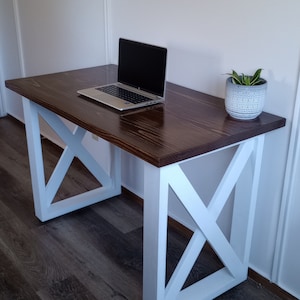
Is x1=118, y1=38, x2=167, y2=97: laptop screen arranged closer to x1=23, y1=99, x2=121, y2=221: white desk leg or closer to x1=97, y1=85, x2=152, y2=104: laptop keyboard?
x1=97, y1=85, x2=152, y2=104: laptop keyboard

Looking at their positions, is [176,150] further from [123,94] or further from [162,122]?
[123,94]

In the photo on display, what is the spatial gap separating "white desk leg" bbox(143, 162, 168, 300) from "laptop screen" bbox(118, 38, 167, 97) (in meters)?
0.54

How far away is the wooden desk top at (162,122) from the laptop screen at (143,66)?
10cm

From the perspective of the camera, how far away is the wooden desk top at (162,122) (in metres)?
1.39

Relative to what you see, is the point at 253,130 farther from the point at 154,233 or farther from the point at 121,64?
the point at 121,64

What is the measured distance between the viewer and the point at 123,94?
1.89 meters

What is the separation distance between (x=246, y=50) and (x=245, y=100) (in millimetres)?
277

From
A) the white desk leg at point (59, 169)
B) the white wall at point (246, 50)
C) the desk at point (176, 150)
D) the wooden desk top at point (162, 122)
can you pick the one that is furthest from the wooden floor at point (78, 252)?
the wooden desk top at point (162, 122)

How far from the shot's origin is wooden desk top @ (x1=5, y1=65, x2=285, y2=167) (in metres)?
1.39

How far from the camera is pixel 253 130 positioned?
5.08 ft

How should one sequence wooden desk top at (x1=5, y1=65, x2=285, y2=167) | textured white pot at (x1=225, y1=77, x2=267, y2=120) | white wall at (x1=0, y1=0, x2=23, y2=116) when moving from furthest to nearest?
white wall at (x1=0, y1=0, x2=23, y2=116), textured white pot at (x1=225, y1=77, x2=267, y2=120), wooden desk top at (x1=5, y1=65, x2=285, y2=167)

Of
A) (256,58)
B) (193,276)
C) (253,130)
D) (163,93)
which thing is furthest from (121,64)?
(193,276)

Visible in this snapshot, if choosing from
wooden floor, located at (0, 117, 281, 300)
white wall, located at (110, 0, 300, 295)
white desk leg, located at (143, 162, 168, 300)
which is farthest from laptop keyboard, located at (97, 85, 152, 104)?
wooden floor, located at (0, 117, 281, 300)

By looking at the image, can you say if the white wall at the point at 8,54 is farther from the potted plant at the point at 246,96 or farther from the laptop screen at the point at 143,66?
the potted plant at the point at 246,96
